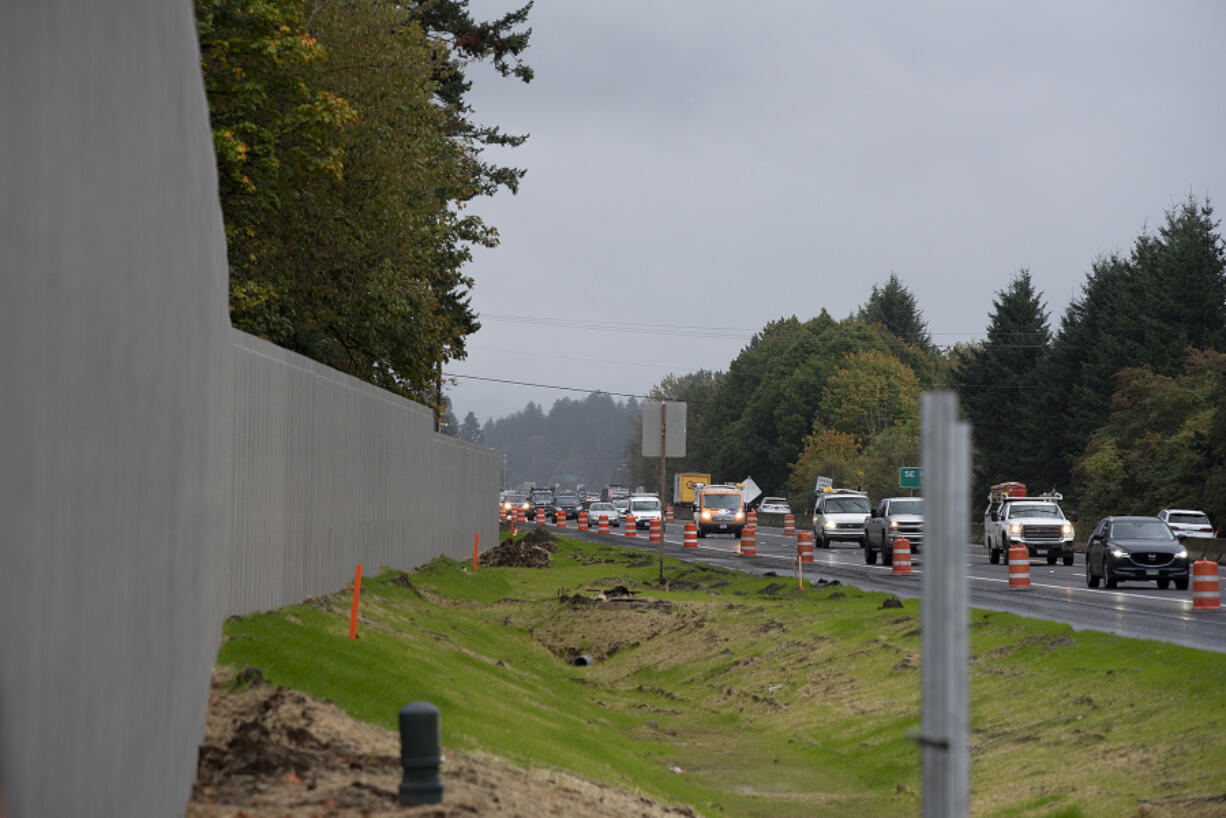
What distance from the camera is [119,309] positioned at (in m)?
4.77

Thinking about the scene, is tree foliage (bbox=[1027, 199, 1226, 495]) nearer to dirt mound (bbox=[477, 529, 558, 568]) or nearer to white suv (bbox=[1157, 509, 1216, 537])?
white suv (bbox=[1157, 509, 1216, 537])

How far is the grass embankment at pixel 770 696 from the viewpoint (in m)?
11.4

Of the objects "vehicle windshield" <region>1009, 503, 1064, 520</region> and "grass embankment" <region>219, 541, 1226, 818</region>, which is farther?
"vehicle windshield" <region>1009, 503, 1064, 520</region>

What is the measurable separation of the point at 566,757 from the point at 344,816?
4863 mm

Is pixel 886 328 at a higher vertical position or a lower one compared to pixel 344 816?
higher

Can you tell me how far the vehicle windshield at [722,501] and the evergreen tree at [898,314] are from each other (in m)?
91.6

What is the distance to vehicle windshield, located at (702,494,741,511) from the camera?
65.1m

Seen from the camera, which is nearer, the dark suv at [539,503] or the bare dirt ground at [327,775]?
the bare dirt ground at [327,775]

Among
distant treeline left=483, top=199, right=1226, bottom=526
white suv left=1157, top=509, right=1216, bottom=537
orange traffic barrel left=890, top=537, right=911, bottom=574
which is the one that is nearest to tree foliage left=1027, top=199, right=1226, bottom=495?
distant treeline left=483, top=199, right=1226, bottom=526

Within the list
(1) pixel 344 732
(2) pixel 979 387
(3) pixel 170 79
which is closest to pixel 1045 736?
(1) pixel 344 732

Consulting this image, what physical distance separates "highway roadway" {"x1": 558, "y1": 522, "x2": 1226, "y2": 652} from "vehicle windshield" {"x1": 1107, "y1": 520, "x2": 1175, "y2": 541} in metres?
1.07

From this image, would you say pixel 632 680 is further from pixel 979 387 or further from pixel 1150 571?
pixel 979 387

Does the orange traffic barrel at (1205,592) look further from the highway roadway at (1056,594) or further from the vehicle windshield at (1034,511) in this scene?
the vehicle windshield at (1034,511)

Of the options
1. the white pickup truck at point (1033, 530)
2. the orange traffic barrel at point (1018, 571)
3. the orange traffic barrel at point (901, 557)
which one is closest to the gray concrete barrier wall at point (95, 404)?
the orange traffic barrel at point (1018, 571)
